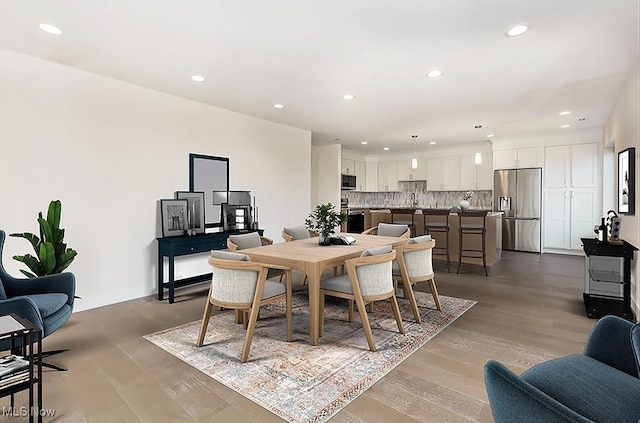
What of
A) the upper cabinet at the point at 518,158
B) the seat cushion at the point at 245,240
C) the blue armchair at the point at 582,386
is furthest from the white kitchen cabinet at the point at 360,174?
the blue armchair at the point at 582,386

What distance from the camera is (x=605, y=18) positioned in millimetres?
2623

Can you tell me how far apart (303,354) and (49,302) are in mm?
1900

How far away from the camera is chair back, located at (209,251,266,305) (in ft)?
8.58

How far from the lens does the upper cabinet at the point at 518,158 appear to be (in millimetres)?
7523

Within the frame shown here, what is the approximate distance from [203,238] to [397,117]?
11.9 feet

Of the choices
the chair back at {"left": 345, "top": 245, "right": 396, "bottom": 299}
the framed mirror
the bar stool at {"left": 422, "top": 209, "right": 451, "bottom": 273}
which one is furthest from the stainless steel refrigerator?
the framed mirror

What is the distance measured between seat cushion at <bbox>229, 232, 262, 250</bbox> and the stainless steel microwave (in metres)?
5.38

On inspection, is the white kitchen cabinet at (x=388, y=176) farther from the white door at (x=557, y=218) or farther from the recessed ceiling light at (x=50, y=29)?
the recessed ceiling light at (x=50, y=29)

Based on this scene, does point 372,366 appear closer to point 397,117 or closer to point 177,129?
point 177,129

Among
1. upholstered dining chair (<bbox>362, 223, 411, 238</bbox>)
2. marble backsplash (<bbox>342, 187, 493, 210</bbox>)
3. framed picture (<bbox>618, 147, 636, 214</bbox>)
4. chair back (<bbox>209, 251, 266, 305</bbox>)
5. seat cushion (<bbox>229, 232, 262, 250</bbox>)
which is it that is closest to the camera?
chair back (<bbox>209, 251, 266, 305</bbox>)

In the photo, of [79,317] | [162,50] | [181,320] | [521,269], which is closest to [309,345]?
[181,320]

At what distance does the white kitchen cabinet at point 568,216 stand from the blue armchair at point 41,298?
27.7 feet

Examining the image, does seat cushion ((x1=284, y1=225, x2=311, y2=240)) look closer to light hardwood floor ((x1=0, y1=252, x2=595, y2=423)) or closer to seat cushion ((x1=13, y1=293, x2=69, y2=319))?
light hardwood floor ((x1=0, y1=252, x2=595, y2=423))
